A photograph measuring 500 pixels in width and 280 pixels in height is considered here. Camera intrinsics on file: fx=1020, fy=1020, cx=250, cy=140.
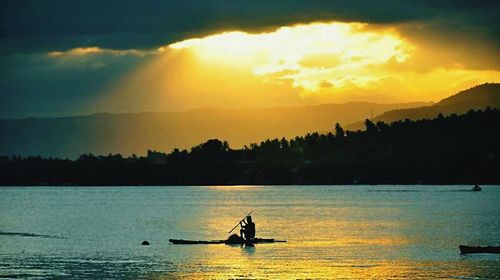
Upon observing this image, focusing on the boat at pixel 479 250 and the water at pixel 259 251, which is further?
the boat at pixel 479 250

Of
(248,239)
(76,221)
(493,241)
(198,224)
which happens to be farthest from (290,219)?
(248,239)

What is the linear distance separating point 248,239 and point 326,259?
9731 millimetres

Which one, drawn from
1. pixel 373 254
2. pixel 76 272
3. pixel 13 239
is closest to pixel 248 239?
pixel 373 254

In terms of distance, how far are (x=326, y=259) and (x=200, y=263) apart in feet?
28.4

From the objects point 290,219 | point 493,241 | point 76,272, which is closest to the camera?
point 76,272

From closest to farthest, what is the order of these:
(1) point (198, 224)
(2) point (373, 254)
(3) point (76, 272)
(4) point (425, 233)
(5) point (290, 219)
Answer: (3) point (76, 272) → (2) point (373, 254) → (4) point (425, 233) → (1) point (198, 224) → (5) point (290, 219)

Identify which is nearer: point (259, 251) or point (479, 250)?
point (479, 250)

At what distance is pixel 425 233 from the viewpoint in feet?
325

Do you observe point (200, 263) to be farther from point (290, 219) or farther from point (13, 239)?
point (290, 219)

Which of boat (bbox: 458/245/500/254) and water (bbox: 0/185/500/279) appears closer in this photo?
water (bbox: 0/185/500/279)

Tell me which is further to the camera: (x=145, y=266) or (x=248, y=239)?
(x=248, y=239)

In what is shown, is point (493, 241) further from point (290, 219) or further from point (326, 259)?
point (290, 219)

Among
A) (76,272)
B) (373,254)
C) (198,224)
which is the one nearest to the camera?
(76,272)

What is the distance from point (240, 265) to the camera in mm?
63750
